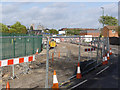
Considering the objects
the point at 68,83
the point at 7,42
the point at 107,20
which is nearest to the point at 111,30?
the point at 107,20

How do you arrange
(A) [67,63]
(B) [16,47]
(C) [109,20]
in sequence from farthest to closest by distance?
(C) [109,20] < (B) [16,47] < (A) [67,63]

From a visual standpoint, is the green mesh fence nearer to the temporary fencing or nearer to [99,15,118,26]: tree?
the temporary fencing

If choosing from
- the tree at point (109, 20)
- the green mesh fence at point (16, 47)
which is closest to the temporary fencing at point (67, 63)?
the green mesh fence at point (16, 47)

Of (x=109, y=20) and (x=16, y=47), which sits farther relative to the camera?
(x=109, y=20)

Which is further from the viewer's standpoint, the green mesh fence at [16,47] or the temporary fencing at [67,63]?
the green mesh fence at [16,47]

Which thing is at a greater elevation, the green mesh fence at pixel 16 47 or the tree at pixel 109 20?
the tree at pixel 109 20

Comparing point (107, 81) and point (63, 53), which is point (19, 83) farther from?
point (63, 53)

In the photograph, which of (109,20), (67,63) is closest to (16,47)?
(67,63)

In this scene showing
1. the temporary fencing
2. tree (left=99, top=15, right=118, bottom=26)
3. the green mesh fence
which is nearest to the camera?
the temporary fencing

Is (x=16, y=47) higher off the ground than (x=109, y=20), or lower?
lower

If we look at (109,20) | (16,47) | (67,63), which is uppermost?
(109,20)

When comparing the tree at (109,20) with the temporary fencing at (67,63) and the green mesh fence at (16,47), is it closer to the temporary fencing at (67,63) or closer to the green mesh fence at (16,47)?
the green mesh fence at (16,47)

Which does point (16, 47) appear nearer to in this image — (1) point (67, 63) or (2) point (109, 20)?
(1) point (67, 63)

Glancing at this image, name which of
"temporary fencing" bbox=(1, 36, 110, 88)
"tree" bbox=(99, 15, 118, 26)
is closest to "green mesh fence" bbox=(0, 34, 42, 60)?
"temporary fencing" bbox=(1, 36, 110, 88)
